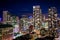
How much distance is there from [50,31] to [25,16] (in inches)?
23.3

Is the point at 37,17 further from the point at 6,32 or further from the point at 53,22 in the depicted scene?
the point at 6,32

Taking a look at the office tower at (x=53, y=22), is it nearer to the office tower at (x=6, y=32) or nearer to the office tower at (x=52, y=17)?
the office tower at (x=52, y=17)

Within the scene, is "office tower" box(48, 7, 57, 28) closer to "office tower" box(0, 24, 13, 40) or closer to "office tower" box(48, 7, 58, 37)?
"office tower" box(48, 7, 58, 37)

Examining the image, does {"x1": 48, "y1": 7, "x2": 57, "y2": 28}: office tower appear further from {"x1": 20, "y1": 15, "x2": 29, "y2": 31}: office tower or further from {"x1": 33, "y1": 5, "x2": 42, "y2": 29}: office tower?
{"x1": 20, "y1": 15, "x2": 29, "y2": 31}: office tower

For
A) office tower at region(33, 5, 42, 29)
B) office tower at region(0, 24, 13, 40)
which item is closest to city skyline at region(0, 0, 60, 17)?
office tower at region(33, 5, 42, 29)

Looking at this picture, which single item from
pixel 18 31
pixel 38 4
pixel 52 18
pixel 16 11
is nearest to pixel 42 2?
pixel 38 4

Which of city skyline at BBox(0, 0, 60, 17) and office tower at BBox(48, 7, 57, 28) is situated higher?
city skyline at BBox(0, 0, 60, 17)

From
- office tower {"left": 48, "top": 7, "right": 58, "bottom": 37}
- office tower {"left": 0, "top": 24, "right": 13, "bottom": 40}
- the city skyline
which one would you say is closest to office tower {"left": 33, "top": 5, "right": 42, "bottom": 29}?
the city skyline

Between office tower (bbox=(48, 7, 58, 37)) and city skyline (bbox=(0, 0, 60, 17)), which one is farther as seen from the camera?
city skyline (bbox=(0, 0, 60, 17))

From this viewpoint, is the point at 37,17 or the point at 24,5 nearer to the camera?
the point at 37,17

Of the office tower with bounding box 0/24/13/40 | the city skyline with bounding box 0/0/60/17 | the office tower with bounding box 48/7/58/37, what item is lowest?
the office tower with bounding box 0/24/13/40

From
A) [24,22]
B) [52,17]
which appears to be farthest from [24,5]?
[52,17]

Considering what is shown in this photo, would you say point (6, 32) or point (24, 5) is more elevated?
point (24, 5)

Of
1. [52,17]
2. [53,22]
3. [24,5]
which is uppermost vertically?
[24,5]
